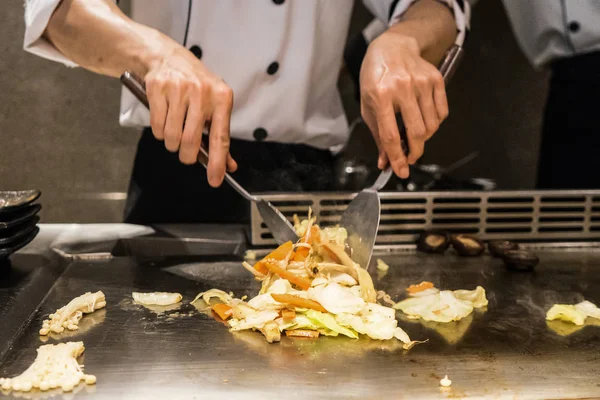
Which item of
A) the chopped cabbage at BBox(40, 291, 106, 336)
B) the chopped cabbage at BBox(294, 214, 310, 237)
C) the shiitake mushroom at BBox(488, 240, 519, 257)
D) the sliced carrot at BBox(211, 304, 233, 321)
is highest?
the chopped cabbage at BBox(294, 214, 310, 237)

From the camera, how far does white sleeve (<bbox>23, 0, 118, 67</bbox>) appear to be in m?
1.55

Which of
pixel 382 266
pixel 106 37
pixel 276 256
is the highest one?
pixel 106 37

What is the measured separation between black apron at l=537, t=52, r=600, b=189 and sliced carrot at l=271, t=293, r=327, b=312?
169 centimetres

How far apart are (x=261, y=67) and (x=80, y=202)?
150cm

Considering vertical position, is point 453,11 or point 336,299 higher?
point 453,11

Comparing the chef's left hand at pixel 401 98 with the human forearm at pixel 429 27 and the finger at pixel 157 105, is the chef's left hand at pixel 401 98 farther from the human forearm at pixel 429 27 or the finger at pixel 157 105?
the finger at pixel 157 105

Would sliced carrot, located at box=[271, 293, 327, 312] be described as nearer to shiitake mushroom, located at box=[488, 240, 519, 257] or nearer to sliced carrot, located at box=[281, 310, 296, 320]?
sliced carrot, located at box=[281, 310, 296, 320]

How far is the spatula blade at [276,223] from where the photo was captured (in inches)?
62.1

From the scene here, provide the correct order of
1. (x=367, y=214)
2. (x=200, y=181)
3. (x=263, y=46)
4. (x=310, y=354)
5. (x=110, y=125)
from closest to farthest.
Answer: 1. (x=310, y=354)
2. (x=367, y=214)
3. (x=263, y=46)
4. (x=200, y=181)
5. (x=110, y=125)

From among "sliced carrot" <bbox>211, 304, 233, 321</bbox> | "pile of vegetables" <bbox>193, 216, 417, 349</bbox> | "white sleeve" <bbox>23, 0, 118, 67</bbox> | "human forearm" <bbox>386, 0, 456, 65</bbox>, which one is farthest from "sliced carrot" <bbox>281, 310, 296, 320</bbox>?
"white sleeve" <bbox>23, 0, 118, 67</bbox>

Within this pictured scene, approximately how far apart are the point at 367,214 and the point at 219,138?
17.2 inches

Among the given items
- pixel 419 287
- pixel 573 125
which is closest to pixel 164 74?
pixel 419 287

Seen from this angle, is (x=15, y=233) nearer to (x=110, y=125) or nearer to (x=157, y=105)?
(x=157, y=105)

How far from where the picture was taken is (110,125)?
9.82ft
